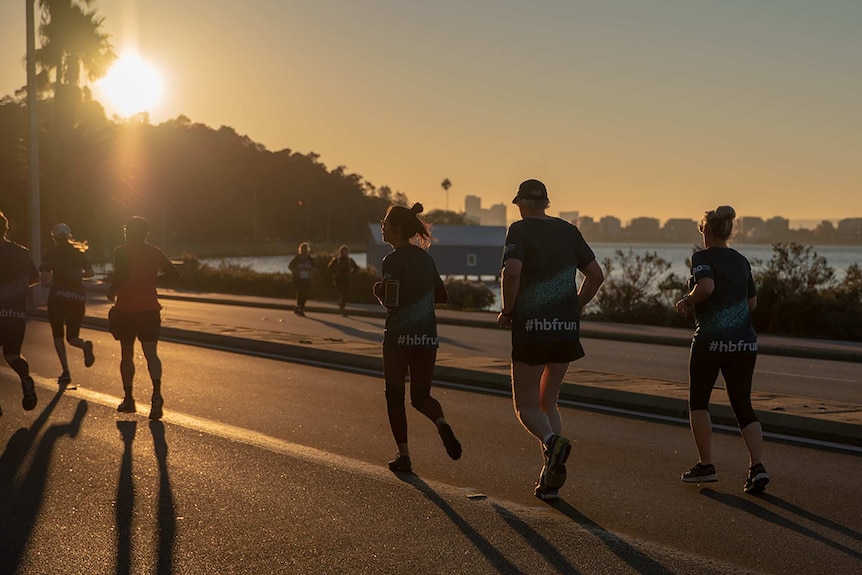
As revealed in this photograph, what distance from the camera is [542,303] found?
259 inches

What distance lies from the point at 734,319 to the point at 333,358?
26.8 ft

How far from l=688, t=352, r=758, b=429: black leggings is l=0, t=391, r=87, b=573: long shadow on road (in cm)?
422

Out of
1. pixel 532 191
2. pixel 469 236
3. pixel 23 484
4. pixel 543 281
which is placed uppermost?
pixel 532 191

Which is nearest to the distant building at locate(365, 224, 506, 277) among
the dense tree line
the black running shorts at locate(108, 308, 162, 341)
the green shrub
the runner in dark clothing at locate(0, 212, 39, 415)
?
the dense tree line

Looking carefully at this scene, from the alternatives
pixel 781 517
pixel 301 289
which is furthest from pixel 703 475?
pixel 301 289

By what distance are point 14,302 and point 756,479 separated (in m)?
6.76

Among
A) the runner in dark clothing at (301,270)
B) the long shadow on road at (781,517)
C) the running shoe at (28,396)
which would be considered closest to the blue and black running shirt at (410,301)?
the long shadow on road at (781,517)

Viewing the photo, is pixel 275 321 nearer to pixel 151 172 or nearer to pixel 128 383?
pixel 128 383

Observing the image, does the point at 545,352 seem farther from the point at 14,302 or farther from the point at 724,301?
the point at 14,302

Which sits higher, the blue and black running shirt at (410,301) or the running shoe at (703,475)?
the blue and black running shirt at (410,301)

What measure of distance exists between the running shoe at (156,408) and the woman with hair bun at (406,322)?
9.82ft

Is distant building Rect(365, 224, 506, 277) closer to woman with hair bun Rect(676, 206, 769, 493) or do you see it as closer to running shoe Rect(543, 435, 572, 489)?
woman with hair bun Rect(676, 206, 769, 493)

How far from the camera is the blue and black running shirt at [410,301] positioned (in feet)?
24.1

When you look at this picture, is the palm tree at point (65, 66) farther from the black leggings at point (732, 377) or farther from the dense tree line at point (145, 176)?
the black leggings at point (732, 377)
